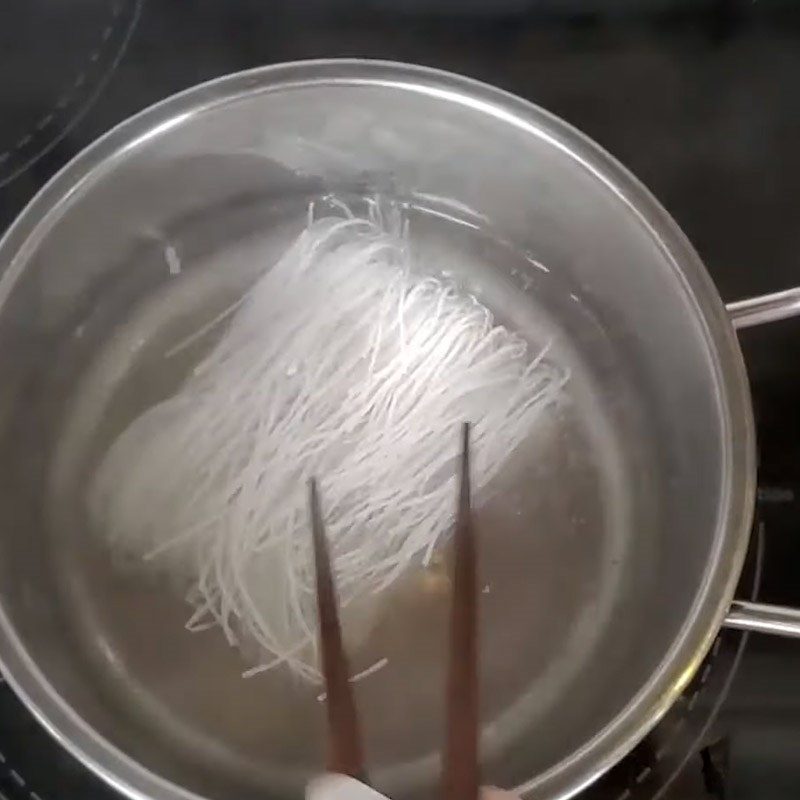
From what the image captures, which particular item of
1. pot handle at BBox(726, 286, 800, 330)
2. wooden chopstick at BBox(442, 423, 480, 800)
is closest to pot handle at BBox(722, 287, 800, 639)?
pot handle at BBox(726, 286, 800, 330)

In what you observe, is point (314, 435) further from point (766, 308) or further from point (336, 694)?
point (766, 308)

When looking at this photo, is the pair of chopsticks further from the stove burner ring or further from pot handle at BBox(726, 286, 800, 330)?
the stove burner ring

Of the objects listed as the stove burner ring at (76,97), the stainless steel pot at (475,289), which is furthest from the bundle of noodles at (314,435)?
the stove burner ring at (76,97)

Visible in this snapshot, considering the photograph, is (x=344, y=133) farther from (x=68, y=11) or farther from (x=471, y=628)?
(x=471, y=628)

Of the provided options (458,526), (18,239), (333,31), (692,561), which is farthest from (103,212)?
(692,561)

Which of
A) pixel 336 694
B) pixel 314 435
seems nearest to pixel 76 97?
pixel 314 435

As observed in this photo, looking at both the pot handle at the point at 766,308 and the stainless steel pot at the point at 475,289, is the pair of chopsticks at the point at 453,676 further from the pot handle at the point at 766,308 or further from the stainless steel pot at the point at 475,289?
the pot handle at the point at 766,308
